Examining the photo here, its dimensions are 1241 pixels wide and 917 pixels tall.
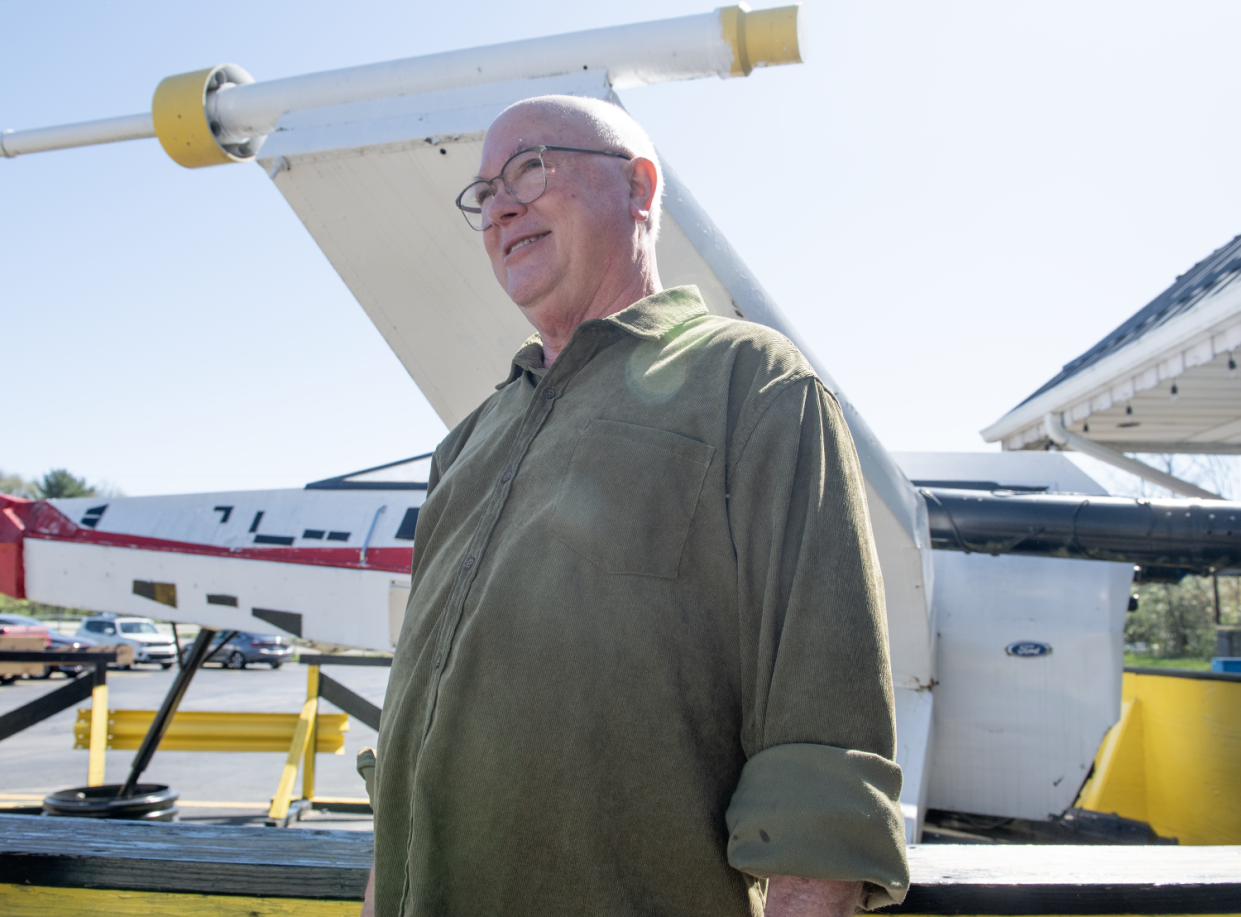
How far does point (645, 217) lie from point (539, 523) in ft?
2.11

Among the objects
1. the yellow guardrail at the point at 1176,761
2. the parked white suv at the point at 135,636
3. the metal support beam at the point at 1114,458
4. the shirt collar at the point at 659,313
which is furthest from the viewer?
the parked white suv at the point at 135,636

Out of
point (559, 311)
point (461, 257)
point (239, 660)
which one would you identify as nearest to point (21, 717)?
point (461, 257)

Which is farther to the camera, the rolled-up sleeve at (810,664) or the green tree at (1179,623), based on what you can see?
the green tree at (1179,623)

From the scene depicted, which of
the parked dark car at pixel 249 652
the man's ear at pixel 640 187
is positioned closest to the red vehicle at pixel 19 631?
the parked dark car at pixel 249 652

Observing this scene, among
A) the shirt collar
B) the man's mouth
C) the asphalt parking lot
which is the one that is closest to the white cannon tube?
the man's mouth

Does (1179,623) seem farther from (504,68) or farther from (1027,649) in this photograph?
(504,68)

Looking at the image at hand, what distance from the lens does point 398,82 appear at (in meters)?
2.86

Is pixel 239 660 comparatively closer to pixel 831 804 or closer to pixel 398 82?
pixel 398 82

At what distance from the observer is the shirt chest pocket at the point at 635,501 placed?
3.28 feet

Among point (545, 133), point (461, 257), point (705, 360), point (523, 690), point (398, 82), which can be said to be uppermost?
point (398, 82)

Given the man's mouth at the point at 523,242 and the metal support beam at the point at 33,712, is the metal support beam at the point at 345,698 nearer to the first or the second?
the metal support beam at the point at 33,712

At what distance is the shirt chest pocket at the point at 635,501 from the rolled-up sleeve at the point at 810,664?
6 centimetres

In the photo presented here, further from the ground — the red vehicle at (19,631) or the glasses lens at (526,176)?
the glasses lens at (526,176)

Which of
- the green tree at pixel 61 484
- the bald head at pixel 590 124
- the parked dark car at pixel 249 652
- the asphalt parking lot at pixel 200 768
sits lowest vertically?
the asphalt parking lot at pixel 200 768
